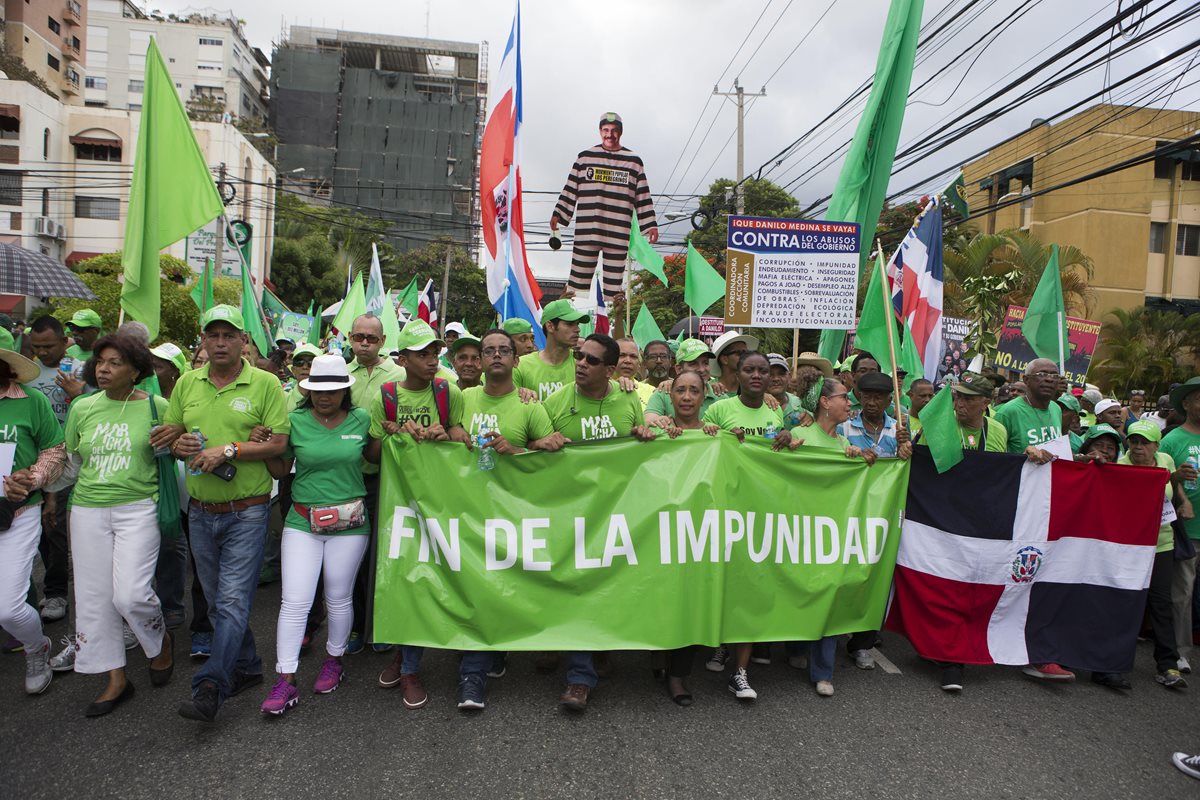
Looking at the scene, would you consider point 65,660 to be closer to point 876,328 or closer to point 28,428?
point 28,428

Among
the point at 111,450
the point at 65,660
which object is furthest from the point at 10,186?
the point at 111,450

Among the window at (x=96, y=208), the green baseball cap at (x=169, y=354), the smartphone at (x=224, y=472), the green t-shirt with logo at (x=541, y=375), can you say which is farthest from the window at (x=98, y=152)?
the smartphone at (x=224, y=472)

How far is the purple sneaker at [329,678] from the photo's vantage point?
13.7 feet

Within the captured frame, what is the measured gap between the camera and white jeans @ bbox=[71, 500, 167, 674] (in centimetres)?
391

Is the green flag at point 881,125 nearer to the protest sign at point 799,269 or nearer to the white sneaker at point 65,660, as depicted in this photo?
the protest sign at point 799,269

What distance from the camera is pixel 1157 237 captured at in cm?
2666

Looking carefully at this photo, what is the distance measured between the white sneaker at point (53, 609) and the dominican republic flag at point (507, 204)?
138 inches

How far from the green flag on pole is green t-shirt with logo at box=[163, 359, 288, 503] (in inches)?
27.0

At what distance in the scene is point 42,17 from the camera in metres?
59.2

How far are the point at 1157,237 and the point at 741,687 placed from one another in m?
29.4

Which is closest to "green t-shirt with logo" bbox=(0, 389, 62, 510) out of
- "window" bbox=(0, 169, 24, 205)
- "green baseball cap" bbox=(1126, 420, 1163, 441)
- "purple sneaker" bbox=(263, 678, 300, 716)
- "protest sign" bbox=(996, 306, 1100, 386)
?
"purple sneaker" bbox=(263, 678, 300, 716)

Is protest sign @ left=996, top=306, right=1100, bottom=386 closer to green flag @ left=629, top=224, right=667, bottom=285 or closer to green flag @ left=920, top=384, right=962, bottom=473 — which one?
green flag @ left=629, top=224, right=667, bottom=285

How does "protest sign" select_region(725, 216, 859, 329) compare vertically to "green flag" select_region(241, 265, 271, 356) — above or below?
above

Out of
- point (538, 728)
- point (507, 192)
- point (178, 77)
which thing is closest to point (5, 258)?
point (507, 192)
